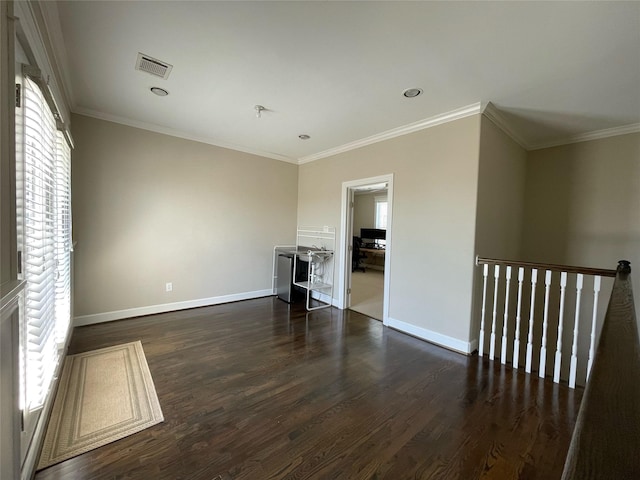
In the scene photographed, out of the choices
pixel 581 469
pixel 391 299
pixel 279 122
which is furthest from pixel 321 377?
pixel 279 122

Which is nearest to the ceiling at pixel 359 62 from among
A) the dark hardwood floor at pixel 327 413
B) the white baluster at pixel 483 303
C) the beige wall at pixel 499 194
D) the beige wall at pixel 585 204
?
the beige wall at pixel 499 194

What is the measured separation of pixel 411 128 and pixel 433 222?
3.93 feet

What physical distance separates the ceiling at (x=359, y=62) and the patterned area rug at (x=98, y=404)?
2.61m

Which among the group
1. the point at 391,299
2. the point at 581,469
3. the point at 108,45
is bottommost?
the point at 391,299

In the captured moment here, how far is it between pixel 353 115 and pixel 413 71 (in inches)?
38.7

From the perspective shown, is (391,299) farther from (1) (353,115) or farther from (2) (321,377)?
(1) (353,115)

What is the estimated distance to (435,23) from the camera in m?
1.74

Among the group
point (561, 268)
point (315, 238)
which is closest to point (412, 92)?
point (561, 268)

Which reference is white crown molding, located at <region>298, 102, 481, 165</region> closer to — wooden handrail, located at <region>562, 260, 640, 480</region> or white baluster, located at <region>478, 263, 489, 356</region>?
white baluster, located at <region>478, 263, 489, 356</region>

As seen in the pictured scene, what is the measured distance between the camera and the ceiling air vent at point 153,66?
7.24 feet

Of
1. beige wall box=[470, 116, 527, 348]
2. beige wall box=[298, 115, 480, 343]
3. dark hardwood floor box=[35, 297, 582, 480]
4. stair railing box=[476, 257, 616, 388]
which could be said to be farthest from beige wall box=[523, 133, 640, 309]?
dark hardwood floor box=[35, 297, 582, 480]

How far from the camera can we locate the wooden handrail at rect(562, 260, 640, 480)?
33cm

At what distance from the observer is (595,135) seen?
3441mm

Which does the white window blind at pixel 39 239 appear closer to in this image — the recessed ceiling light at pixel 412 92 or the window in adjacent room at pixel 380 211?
the recessed ceiling light at pixel 412 92
